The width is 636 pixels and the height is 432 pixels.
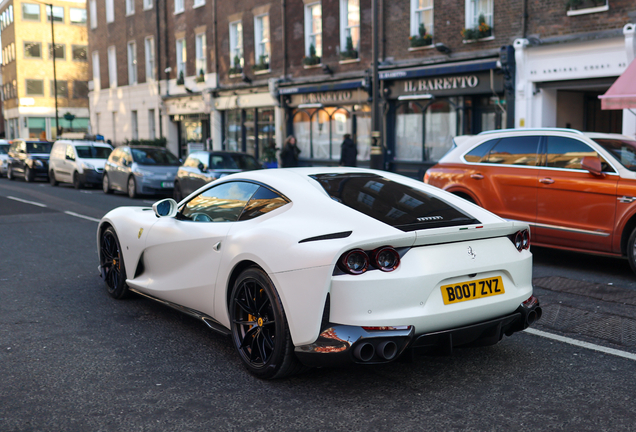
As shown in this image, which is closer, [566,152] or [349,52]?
[566,152]

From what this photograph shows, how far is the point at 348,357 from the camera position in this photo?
371 centimetres

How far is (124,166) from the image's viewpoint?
19.4 metres

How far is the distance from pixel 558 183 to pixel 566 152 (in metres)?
0.45

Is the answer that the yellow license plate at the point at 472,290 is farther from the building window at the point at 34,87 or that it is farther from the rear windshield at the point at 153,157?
the building window at the point at 34,87

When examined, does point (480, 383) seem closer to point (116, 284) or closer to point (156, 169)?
point (116, 284)

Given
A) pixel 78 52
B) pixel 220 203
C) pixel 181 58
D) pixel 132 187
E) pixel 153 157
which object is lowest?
pixel 132 187

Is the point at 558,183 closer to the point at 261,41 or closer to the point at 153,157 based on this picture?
the point at 153,157

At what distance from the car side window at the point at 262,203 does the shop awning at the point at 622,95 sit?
10610 millimetres

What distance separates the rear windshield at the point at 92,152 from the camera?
23.2 metres

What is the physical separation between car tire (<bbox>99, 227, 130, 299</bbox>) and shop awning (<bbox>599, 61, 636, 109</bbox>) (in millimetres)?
10560

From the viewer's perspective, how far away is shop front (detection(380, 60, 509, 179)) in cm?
1898

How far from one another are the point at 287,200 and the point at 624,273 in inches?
212

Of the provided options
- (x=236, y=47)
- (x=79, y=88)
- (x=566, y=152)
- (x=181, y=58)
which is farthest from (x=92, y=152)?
(x=79, y=88)

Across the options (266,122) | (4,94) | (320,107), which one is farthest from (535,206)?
(4,94)
